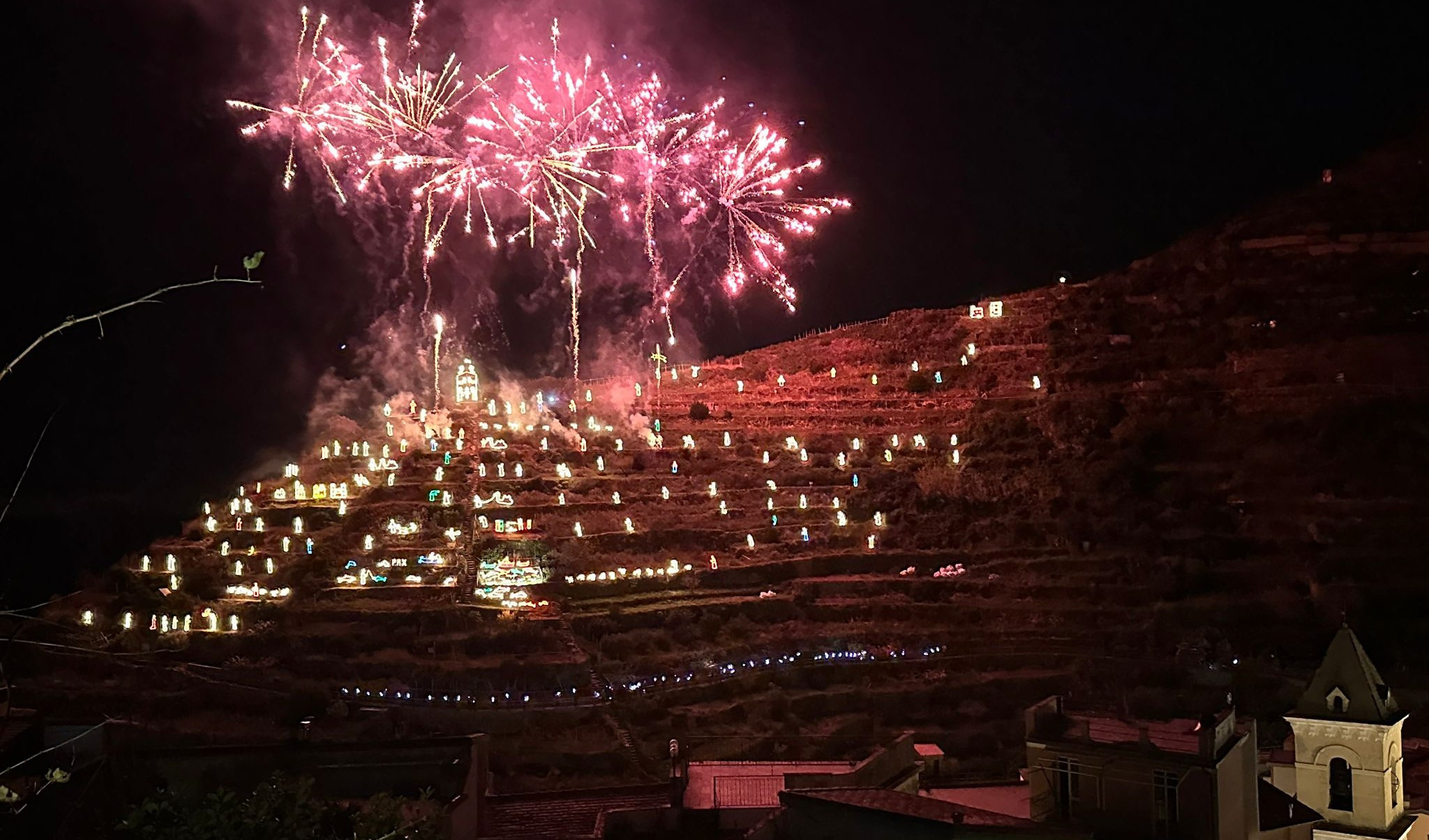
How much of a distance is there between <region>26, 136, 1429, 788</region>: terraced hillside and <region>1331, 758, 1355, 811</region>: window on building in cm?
654

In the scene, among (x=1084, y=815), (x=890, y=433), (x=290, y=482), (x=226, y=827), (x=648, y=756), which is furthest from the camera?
(x=890, y=433)

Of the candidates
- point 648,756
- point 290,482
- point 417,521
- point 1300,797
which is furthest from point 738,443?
point 1300,797

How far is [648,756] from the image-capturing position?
19953 millimetres

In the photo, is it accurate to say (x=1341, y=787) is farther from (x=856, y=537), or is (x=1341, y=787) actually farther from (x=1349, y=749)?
(x=856, y=537)

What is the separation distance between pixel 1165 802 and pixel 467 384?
2662 centimetres

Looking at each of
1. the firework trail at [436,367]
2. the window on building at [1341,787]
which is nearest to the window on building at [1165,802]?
the window on building at [1341,787]

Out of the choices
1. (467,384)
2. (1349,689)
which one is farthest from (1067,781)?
(467,384)

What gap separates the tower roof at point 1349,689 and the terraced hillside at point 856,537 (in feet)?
22.2

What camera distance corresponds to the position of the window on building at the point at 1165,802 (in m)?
11.9

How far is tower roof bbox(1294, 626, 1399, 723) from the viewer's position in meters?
13.6

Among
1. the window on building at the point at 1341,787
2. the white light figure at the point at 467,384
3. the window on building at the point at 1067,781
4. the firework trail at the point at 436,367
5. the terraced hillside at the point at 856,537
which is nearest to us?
the window on building at the point at 1067,781

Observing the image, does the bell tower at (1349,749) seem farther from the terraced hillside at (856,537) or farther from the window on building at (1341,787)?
the terraced hillside at (856,537)

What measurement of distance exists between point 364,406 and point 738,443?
32.1 ft

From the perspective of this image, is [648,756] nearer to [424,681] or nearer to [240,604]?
[424,681]
